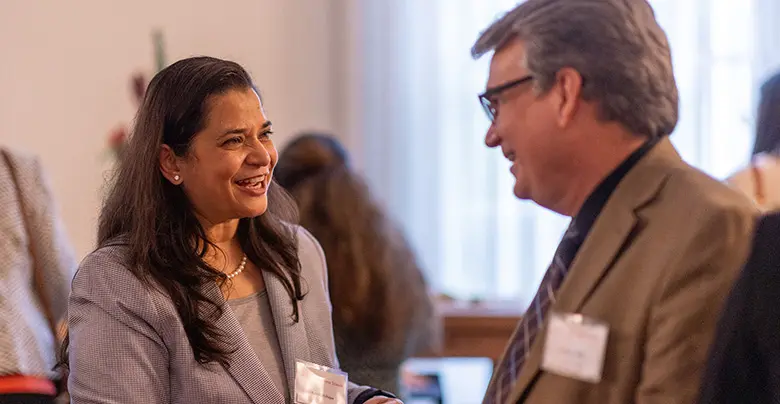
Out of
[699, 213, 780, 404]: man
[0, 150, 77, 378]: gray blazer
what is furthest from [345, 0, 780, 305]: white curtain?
[699, 213, 780, 404]: man

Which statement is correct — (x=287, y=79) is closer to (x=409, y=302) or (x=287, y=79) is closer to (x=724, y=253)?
(x=409, y=302)

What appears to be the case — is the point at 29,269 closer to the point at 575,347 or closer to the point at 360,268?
the point at 360,268

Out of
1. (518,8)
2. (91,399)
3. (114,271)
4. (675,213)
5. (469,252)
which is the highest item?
(518,8)

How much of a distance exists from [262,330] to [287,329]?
0.05 meters

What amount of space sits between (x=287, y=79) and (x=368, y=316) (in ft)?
9.66

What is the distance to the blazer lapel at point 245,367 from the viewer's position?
1.96 m

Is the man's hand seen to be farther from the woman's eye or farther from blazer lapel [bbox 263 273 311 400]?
the woman's eye

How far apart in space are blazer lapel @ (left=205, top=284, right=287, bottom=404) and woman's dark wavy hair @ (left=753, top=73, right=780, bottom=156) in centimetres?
154

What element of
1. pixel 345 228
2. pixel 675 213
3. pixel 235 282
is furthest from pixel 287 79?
pixel 675 213

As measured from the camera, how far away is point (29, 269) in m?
2.54

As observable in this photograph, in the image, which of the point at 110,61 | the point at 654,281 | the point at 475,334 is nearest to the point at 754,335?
the point at 654,281

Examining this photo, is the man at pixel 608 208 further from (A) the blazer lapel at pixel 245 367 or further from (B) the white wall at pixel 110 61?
(B) the white wall at pixel 110 61

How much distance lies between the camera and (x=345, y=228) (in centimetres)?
298

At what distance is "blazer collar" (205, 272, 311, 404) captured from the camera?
1967 millimetres
